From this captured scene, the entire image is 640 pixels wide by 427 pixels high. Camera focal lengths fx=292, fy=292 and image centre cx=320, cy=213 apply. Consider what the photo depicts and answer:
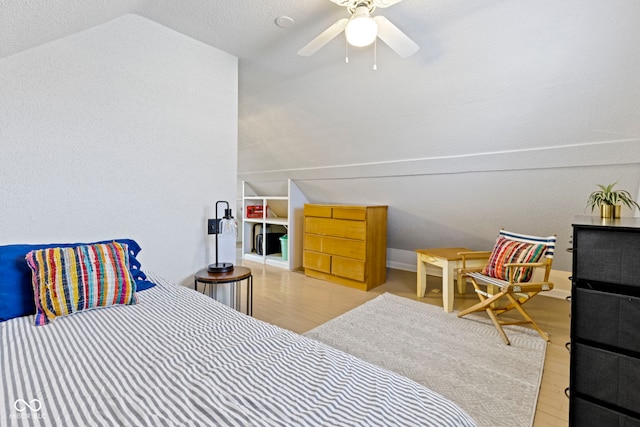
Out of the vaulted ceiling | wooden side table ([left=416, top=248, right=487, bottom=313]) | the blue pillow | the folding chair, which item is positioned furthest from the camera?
wooden side table ([left=416, top=248, right=487, bottom=313])

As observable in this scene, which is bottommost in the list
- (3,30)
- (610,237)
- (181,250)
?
(181,250)

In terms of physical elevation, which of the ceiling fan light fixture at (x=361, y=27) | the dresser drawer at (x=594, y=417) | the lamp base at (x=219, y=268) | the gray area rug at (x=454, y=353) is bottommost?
the gray area rug at (x=454, y=353)

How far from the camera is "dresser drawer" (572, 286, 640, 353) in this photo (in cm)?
109

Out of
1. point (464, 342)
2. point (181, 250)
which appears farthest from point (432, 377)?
point (181, 250)

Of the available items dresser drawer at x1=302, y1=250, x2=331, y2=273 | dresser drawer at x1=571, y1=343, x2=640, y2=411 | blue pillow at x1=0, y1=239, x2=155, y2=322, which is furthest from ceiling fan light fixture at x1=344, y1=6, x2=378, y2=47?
dresser drawer at x1=302, y1=250, x2=331, y2=273

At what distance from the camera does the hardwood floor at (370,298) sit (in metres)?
1.79

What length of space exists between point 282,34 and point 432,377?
2.63 meters

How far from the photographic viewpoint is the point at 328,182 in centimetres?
430

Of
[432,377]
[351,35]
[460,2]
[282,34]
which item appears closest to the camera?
[351,35]

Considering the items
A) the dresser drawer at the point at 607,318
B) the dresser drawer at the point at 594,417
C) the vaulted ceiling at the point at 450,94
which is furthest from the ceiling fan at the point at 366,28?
the dresser drawer at the point at 594,417

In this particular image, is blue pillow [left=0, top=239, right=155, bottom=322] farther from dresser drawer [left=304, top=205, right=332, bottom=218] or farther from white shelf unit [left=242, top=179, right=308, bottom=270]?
white shelf unit [left=242, top=179, right=308, bottom=270]

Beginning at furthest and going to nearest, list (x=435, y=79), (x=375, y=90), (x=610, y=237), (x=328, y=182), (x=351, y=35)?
(x=328, y=182) < (x=375, y=90) < (x=435, y=79) < (x=351, y=35) < (x=610, y=237)

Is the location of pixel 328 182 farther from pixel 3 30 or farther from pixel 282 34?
pixel 3 30

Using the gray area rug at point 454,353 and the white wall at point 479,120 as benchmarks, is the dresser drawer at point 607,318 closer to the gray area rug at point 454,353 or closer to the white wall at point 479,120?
the gray area rug at point 454,353
